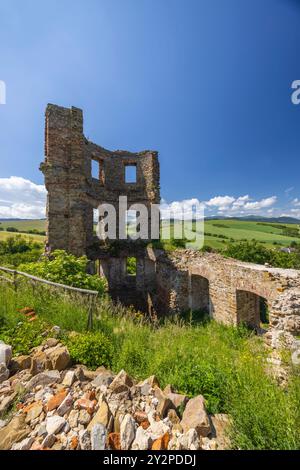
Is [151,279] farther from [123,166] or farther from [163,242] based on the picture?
[123,166]

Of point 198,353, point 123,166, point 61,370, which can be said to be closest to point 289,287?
point 198,353

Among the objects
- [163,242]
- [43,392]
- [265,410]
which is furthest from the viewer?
[163,242]

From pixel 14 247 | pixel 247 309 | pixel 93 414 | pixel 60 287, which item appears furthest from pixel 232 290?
pixel 14 247

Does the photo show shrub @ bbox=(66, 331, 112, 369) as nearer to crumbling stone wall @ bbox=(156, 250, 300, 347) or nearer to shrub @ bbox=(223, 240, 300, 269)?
crumbling stone wall @ bbox=(156, 250, 300, 347)

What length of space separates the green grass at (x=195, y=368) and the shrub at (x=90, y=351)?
4cm

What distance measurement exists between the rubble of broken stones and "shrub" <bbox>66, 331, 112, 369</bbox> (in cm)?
26

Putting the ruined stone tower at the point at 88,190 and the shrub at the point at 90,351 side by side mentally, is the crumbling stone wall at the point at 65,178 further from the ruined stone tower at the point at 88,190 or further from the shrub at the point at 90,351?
the shrub at the point at 90,351

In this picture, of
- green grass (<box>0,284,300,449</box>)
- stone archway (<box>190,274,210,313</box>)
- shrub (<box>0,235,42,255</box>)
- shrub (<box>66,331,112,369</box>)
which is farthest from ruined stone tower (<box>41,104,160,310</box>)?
shrub (<box>0,235,42,255</box>)

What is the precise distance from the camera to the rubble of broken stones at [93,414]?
2.12 meters

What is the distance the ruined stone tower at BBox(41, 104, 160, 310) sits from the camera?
12.0 metres

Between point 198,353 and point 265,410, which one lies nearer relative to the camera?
point 265,410

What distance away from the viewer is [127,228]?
17047mm

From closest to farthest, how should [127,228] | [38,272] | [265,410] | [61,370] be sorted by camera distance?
[265,410], [61,370], [38,272], [127,228]
